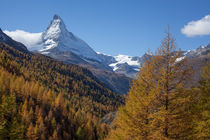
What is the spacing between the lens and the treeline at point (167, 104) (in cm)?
1248

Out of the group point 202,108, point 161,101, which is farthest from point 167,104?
point 202,108

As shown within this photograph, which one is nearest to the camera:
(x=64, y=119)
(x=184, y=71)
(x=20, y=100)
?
(x=184, y=71)

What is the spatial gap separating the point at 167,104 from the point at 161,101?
1.59ft

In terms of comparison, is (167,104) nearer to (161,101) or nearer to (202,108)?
(161,101)

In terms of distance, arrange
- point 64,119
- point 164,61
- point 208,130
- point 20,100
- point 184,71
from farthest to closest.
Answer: point 64,119
point 20,100
point 164,61
point 184,71
point 208,130

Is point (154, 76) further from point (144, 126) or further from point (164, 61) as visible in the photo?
point (144, 126)

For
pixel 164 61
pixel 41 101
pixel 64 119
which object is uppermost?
pixel 164 61

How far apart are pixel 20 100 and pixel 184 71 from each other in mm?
103441

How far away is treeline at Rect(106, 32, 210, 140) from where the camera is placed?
492 inches

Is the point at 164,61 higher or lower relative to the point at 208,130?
→ higher

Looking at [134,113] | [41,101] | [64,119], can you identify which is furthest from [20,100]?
[134,113]

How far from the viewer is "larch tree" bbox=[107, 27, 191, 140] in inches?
492

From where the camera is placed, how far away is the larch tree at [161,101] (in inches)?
492

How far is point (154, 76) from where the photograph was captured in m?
14.2
